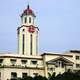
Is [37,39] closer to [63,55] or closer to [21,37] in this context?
[21,37]

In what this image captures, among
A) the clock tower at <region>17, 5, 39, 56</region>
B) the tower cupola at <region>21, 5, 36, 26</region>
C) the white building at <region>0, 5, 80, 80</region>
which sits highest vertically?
the tower cupola at <region>21, 5, 36, 26</region>

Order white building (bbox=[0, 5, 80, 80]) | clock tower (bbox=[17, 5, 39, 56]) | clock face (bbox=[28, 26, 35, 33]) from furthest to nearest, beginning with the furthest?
clock face (bbox=[28, 26, 35, 33]), clock tower (bbox=[17, 5, 39, 56]), white building (bbox=[0, 5, 80, 80])

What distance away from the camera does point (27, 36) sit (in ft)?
289

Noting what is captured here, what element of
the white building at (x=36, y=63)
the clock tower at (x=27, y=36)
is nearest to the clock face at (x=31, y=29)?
the clock tower at (x=27, y=36)

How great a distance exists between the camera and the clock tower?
87.4 m

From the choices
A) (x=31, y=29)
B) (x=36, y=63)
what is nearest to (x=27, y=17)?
(x=31, y=29)

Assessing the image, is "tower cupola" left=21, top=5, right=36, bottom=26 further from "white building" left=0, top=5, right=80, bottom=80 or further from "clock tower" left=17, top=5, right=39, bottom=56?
"white building" left=0, top=5, right=80, bottom=80

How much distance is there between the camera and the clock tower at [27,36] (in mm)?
87438

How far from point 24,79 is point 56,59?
11592 mm

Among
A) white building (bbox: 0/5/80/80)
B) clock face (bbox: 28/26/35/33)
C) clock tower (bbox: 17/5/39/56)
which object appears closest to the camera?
white building (bbox: 0/5/80/80)

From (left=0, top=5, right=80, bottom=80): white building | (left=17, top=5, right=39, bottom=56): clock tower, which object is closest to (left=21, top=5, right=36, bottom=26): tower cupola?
(left=17, top=5, right=39, bottom=56): clock tower

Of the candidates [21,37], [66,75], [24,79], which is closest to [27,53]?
[21,37]

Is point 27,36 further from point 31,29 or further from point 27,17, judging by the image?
point 27,17

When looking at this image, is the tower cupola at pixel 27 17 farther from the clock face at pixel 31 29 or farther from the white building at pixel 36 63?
the white building at pixel 36 63
